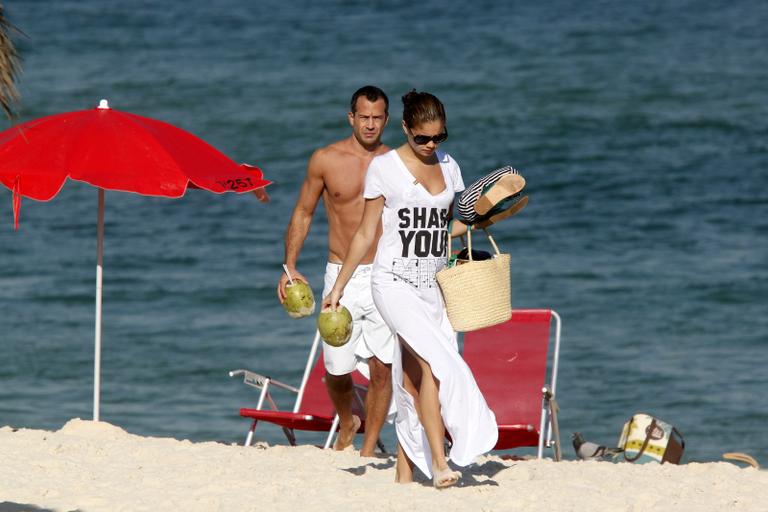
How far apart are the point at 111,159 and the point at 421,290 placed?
194 centimetres

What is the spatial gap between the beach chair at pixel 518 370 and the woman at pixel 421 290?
169 cm

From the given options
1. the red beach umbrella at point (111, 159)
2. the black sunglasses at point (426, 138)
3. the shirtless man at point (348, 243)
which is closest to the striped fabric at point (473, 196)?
the black sunglasses at point (426, 138)

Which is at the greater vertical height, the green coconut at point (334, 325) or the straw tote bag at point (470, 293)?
the straw tote bag at point (470, 293)

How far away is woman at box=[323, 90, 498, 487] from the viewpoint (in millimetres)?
5250

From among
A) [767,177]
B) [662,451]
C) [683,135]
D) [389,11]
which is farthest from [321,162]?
[389,11]

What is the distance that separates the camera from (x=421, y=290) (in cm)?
535

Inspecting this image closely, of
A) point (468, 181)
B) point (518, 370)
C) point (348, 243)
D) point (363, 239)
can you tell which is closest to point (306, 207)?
point (348, 243)

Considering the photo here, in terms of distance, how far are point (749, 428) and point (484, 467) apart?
387cm

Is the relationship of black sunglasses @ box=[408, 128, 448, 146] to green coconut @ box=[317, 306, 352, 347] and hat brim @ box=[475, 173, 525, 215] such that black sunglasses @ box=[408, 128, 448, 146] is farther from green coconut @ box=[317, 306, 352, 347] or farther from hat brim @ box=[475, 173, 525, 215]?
green coconut @ box=[317, 306, 352, 347]

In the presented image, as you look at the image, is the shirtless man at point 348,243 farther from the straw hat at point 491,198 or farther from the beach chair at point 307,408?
the straw hat at point 491,198

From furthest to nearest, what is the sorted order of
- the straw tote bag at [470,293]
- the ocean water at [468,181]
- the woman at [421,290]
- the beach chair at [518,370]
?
the ocean water at [468,181], the beach chair at [518,370], the straw tote bag at [470,293], the woman at [421,290]

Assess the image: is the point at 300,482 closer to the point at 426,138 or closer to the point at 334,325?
the point at 334,325

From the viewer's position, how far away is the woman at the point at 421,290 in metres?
5.25

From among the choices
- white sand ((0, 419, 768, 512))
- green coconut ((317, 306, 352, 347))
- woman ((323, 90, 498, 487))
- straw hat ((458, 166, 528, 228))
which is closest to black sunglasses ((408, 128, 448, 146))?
woman ((323, 90, 498, 487))
